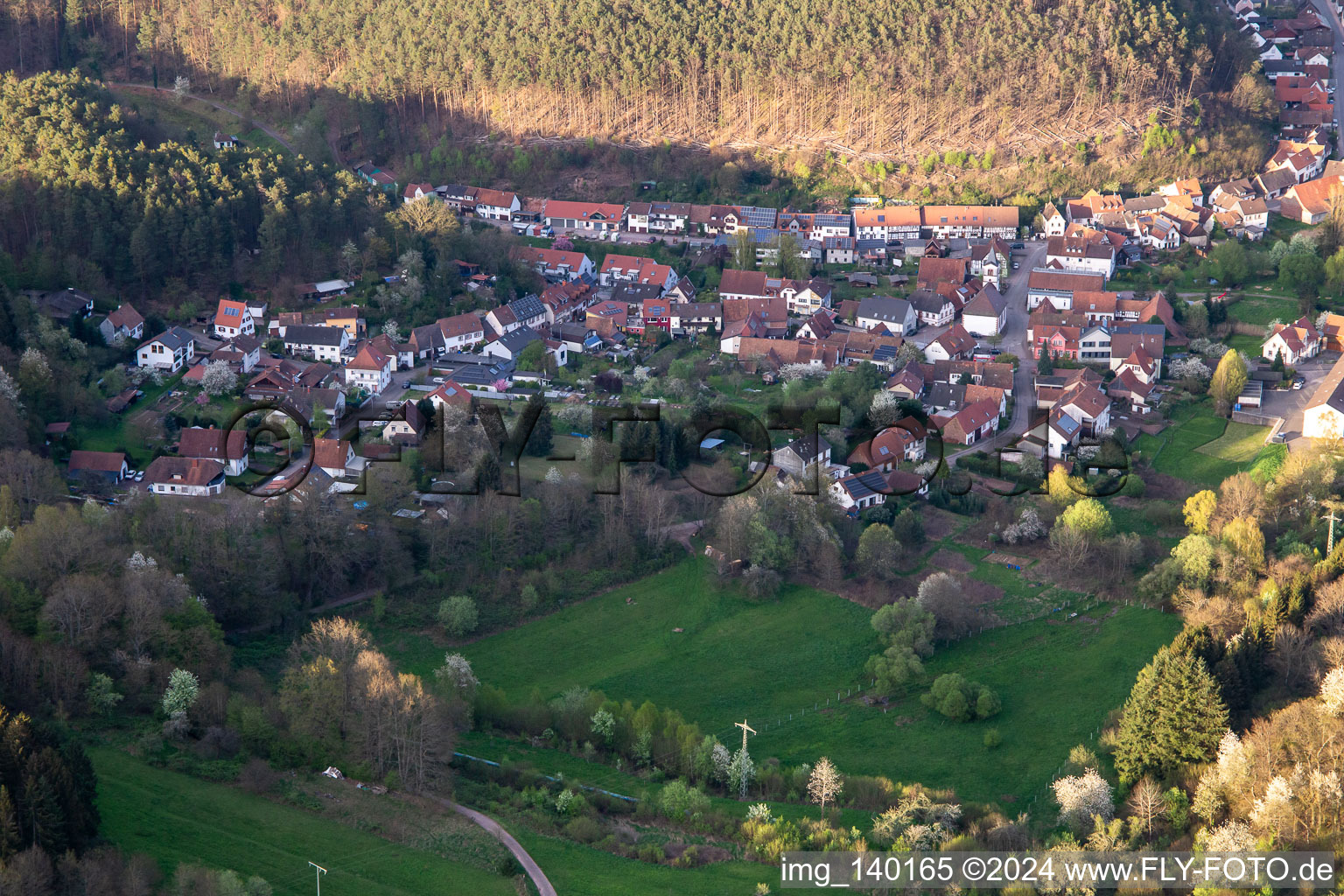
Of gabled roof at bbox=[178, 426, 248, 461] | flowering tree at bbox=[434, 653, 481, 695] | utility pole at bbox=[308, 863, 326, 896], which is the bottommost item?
utility pole at bbox=[308, 863, 326, 896]

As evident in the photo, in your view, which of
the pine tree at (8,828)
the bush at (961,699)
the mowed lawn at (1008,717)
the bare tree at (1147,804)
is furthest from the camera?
the bush at (961,699)

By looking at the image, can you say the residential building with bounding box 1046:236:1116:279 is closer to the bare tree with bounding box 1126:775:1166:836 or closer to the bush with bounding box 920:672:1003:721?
the bush with bounding box 920:672:1003:721

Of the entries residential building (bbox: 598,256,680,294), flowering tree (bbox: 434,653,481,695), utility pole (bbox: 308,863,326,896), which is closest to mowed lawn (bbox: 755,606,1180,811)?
flowering tree (bbox: 434,653,481,695)

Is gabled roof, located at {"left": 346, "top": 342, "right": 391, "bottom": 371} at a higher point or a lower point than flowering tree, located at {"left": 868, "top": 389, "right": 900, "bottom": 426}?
higher

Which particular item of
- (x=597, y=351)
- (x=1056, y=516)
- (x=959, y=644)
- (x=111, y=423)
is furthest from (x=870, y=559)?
(x=111, y=423)

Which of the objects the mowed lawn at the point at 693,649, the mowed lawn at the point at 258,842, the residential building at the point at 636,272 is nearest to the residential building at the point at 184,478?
the mowed lawn at the point at 693,649

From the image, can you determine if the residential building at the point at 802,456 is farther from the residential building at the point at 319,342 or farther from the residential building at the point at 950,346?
the residential building at the point at 319,342

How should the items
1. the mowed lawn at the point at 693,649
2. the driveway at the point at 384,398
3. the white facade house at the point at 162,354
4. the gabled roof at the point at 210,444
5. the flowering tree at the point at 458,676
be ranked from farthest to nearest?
1. the white facade house at the point at 162,354
2. the driveway at the point at 384,398
3. the gabled roof at the point at 210,444
4. the mowed lawn at the point at 693,649
5. the flowering tree at the point at 458,676
